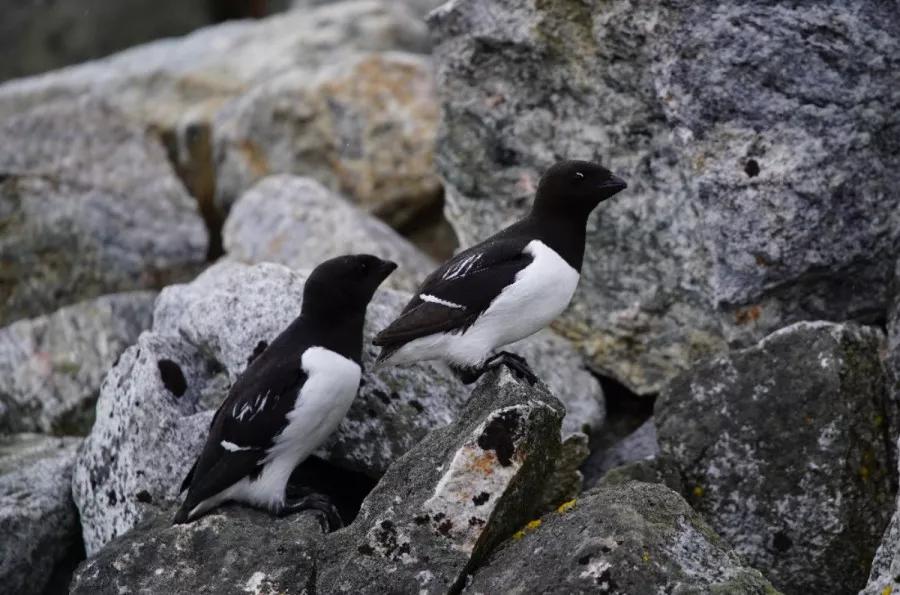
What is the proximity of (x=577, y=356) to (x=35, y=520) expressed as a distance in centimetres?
368

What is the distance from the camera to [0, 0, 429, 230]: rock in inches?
548

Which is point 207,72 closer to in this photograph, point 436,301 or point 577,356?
point 577,356

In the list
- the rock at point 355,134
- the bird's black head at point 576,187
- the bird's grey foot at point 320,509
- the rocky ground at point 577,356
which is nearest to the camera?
the rocky ground at point 577,356

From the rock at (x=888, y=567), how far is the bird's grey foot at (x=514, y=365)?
1927mm

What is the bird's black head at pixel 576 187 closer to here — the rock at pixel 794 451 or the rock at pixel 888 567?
the rock at pixel 794 451

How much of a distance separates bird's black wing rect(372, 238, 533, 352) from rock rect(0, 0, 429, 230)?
714 centimetres

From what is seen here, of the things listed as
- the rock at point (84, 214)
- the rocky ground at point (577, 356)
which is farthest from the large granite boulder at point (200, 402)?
the rock at point (84, 214)

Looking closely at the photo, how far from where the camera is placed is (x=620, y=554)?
5.04 metres

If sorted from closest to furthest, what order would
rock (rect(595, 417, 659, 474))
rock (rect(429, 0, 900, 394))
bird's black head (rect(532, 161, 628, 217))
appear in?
1. bird's black head (rect(532, 161, 628, 217))
2. rock (rect(429, 0, 900, 394))
3. rock (rect(595, 417, 659, 474))

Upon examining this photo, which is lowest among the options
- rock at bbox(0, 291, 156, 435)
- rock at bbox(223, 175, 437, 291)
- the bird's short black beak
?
rock at bbox(0, 291, 156, 435)

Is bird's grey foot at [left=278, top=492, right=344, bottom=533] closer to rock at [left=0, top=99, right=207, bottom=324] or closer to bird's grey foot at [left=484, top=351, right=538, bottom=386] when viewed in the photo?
bird's grey foot at [left=484, top=351, right=538, bottom=386]

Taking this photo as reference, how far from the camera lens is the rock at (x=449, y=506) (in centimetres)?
543

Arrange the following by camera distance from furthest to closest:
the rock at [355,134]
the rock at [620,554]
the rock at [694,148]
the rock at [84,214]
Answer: the rock at [355,134], the rock at [84,214], the rock at [694,148], the rock at [620,554]

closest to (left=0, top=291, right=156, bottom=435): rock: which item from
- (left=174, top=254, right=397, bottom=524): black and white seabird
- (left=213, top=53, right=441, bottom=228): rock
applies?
(left=213, top=53, right=441, bottom=228): rock
